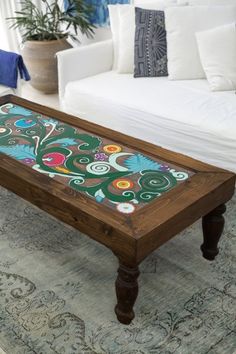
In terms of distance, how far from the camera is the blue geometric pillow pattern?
9.97 ft

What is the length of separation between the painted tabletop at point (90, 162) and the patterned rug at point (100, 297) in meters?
0.43

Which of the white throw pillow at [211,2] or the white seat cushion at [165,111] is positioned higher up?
the white throw pillow at [211,2]

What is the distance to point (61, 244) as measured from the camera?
2166mm

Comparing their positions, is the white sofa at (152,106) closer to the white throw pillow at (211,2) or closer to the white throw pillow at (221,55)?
the white throw pillow at (221,55)

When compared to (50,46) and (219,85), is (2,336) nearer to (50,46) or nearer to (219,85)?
(219,85)

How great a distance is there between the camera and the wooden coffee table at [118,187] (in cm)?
157

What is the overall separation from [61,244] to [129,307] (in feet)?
1.97

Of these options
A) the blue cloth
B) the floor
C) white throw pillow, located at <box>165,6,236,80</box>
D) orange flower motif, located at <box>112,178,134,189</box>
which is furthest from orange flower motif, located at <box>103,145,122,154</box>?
the floor

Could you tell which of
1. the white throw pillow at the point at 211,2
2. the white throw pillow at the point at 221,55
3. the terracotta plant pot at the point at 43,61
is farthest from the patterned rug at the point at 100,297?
the terracotta plant pot at the point at 43,61

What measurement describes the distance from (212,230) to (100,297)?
1.82 ft

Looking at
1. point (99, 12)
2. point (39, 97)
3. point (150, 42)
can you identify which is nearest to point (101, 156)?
point (150, 42)

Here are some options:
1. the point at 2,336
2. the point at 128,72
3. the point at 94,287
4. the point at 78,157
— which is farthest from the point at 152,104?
the point at 2,336

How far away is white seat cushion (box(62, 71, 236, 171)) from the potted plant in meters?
0.95

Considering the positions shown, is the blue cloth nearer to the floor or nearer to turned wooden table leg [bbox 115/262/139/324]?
the floor
